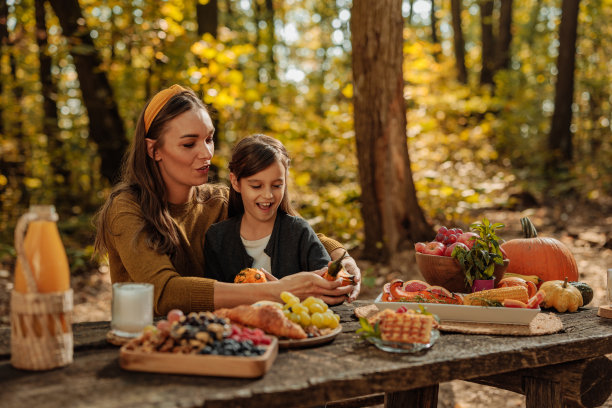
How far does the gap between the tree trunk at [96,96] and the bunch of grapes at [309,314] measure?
700cm

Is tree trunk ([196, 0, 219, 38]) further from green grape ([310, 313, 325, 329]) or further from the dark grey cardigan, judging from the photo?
green grape ([310, 313, 325, 329])

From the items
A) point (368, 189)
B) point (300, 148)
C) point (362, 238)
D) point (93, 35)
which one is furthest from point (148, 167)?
point (93, 35)

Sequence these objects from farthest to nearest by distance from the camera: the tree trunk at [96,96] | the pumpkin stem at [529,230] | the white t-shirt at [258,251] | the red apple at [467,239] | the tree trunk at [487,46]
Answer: the tree trunk at [487,46] → the tree trunk at [96,96] → the pumpkin stem at [529,230] → the white t-shirt at [258,251] → the red apple at [467,239]

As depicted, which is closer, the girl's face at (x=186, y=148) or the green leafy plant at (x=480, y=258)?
the green leafy plant at (x=480, y=258)

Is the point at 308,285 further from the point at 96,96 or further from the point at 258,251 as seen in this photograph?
the point at 96,96

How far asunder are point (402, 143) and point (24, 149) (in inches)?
269

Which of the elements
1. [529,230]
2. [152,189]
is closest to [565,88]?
[529,230]

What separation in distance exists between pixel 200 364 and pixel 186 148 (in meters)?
1.46

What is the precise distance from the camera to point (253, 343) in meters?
1.80

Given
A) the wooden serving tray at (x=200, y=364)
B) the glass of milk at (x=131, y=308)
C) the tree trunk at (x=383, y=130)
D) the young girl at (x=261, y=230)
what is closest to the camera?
the wooden serving tray at (x=200, y=364)

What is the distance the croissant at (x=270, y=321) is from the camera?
1973 millimetres

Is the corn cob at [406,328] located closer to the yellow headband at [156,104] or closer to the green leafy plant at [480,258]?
the green leafy plant at [480,258]

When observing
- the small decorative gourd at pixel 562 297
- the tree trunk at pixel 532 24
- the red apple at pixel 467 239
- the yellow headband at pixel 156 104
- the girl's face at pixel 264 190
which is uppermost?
the tree trunk at pixel 532 24

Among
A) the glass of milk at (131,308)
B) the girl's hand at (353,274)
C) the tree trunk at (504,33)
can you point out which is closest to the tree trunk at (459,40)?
the tree trunk at (504,33)
